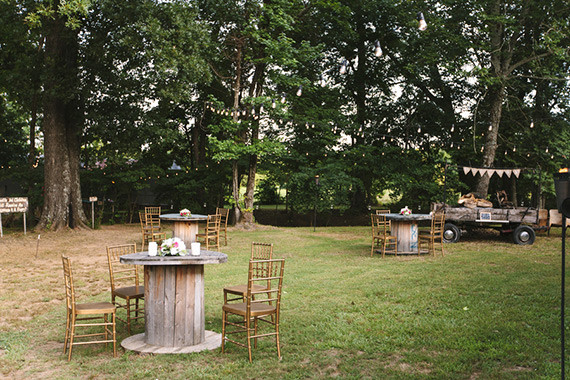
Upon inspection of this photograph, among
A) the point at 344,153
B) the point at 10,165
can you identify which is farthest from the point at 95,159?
the point at 344,153

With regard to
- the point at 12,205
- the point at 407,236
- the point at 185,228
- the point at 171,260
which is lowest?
the point at 407,236

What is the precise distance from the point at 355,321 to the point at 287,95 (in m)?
14.9

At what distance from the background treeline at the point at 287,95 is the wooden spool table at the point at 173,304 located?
982 centimetres

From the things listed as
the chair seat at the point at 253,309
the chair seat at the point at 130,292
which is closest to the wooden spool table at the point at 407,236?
the chair seat at the point at 253,309

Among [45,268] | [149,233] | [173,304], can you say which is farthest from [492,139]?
[173,304]

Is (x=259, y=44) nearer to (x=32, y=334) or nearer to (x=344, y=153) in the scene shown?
(x=344, y=153)

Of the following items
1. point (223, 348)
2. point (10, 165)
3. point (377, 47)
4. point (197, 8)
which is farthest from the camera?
point (10, 165)

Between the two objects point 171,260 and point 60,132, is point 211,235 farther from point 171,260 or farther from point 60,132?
point 171,260

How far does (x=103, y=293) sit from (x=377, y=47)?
5.95 meters

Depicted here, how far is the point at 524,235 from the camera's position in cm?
1495

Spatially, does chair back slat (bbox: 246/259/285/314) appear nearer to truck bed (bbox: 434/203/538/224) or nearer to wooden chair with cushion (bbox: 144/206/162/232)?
wooden chair with cushion (bbox: 144/206/162/232)

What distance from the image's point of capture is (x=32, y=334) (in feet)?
19.5

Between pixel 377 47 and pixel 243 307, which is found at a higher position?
pixel 377 47

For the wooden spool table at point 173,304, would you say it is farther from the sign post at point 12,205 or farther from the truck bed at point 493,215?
the sign post at point 12,205
